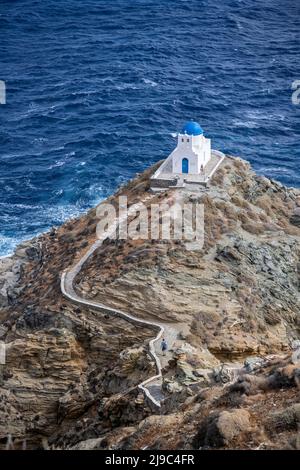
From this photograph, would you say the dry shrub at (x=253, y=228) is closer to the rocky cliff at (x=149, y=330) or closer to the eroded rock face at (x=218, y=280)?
the eroded rock face at (x=218, y=280)

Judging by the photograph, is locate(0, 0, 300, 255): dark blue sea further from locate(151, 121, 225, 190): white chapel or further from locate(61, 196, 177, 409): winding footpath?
locate(61, 196, 177, 409): winding footpath

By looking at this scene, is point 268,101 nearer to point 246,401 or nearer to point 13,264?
point 13,264

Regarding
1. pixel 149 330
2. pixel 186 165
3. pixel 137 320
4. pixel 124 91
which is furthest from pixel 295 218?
pixel 124 91

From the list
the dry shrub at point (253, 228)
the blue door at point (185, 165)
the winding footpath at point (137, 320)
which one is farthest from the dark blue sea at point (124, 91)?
the dry shrub at point (253, 228)

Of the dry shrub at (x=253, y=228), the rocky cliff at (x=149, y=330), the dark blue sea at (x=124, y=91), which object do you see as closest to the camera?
the rocky cliff at (x=149, y=330)

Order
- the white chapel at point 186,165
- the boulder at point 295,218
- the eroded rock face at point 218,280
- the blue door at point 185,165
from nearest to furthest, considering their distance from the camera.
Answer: the eroded rock face at point 218,280
the white chapel at point 186,165
the blue door at point 185,165
the boulder at point 295,218

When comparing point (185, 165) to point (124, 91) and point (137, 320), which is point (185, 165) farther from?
point (124, 91)

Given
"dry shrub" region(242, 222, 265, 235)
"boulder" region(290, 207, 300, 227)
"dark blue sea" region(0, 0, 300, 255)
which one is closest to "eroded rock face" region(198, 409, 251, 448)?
"dry shrub" region(242, 222, 265, 235)
